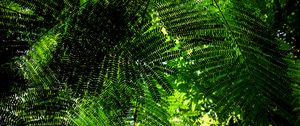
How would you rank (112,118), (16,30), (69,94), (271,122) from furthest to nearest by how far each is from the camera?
(112,118)
(69,94)
(16,30)
(271,122)

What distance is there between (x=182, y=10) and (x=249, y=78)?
346 millimetres

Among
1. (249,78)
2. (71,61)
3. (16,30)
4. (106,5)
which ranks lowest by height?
(249,78)

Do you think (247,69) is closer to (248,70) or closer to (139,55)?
(248,70)

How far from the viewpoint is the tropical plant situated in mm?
1024

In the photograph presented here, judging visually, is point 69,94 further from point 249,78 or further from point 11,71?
point 249,78

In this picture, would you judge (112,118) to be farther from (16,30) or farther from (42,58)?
(16,30)

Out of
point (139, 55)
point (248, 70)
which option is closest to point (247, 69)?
point (248, 70)

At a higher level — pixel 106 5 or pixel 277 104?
pixel 106 5

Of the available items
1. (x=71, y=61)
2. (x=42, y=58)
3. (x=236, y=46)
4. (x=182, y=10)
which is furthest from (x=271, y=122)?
(x=42, y=58)

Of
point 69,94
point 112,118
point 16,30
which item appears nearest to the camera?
point 16,30

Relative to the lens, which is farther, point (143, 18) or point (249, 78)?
point (143, 18)

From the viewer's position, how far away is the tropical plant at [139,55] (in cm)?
102

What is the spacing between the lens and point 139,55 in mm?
1114

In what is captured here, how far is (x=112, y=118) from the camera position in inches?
59.1
